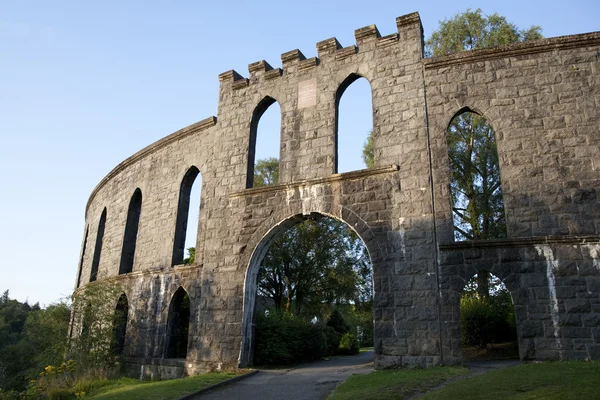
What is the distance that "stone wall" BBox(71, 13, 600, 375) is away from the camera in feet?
28.5

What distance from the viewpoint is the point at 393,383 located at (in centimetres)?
732

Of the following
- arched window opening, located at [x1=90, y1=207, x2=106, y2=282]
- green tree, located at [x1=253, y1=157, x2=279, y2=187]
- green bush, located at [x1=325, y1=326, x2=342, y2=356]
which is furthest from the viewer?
green tree, located at [x1=253, y1=157, x2=279, y2=187]

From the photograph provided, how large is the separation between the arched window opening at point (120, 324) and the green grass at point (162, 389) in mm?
3587

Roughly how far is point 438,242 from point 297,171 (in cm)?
368

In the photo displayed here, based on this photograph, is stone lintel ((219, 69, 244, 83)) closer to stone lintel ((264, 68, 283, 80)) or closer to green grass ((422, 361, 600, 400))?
stone lintel ((264, 68, 283, 80))

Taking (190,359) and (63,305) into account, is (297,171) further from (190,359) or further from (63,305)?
(63,305)

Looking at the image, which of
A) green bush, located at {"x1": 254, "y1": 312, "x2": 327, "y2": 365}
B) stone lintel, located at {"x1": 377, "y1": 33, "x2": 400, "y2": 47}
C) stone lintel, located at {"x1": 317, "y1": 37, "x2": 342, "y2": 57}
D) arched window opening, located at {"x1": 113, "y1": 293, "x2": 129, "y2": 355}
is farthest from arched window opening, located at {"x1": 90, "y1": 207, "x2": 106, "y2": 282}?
stone lintel, located at {"x1": 377, "y1": 33, "x2": 400, "y2": 47}

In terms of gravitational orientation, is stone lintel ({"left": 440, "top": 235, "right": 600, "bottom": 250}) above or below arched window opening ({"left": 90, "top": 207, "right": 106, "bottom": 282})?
below

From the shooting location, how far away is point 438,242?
9.33m

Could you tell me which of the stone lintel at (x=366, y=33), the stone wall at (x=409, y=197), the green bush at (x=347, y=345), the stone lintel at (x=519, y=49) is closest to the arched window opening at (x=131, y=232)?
the stone wall at (x=409, y=197)

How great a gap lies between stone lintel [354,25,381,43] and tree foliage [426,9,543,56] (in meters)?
7.10

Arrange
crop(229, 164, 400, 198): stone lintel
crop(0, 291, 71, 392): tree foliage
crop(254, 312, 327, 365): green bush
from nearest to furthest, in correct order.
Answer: crop(229, 164, 400, 198): stone lintel → crop(254, 312, 327, 365): green bush → crop(0, 291, 71, 392): tree foliage

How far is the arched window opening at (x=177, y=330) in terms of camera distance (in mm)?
12359

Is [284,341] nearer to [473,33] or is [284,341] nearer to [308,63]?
[308,63]
